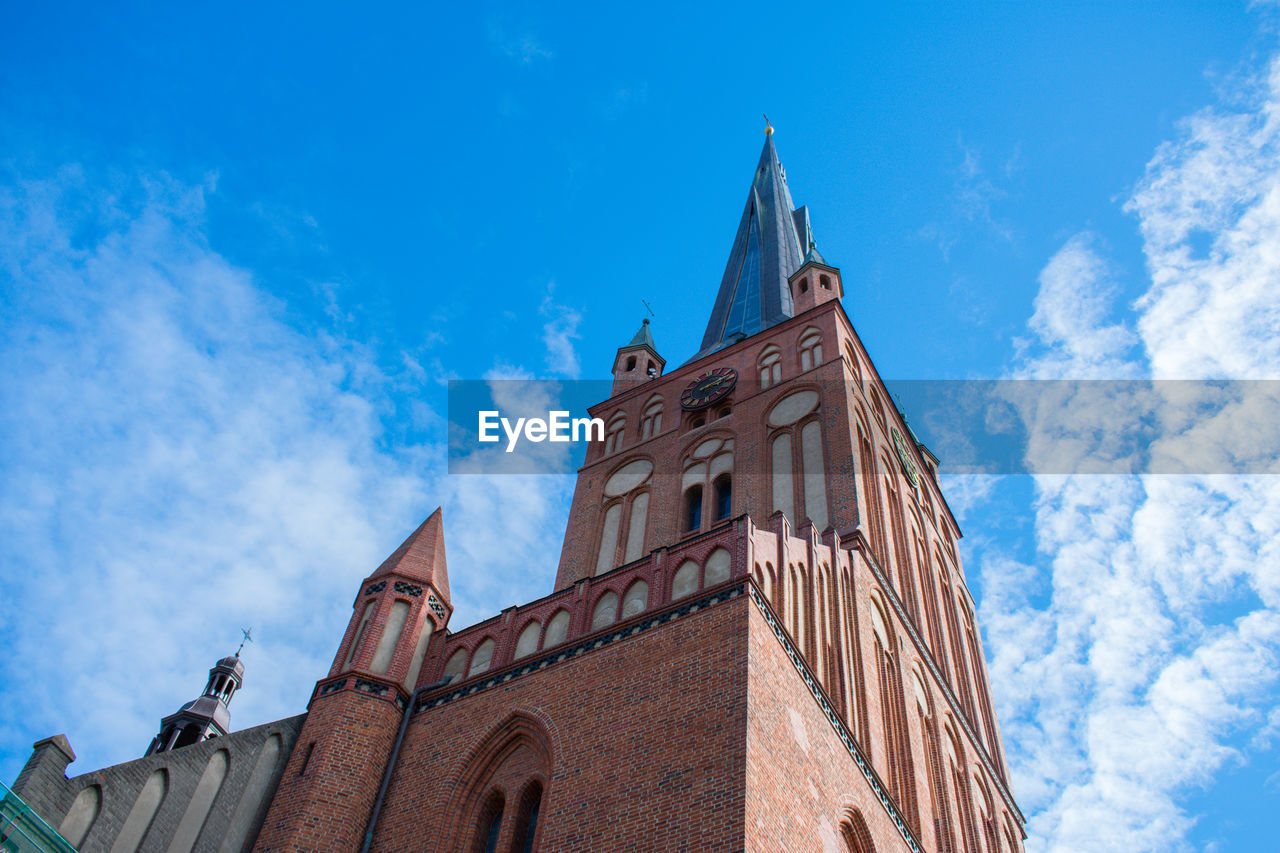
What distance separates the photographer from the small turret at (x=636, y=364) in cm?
3368

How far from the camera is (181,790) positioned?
15688 millimetres

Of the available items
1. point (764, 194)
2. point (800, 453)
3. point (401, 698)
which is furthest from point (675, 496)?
point (764, 194)

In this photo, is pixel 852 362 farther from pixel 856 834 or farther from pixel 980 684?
pixel 856 834

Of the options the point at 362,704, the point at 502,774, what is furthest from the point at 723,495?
the point at 502,774

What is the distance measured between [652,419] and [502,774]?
16027 millimetres

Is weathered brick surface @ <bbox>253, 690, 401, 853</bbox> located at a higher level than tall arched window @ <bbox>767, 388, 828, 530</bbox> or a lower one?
lower

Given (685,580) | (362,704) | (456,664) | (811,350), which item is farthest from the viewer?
(811,350)

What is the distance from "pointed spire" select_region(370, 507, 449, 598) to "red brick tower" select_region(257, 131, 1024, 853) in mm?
274

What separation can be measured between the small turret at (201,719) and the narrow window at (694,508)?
18718mm

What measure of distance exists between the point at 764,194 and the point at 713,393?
2051 cm

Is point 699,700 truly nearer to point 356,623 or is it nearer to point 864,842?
point 864,842

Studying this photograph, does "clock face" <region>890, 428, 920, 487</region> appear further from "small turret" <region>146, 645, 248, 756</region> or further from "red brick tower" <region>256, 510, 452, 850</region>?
"small turret" <region>146, 645, 248, 756</region>

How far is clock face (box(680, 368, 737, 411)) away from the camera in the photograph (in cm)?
2938

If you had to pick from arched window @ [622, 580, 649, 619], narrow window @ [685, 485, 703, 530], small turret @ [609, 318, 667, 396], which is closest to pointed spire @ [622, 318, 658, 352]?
small turret @ [609, 318, 667, 396]
